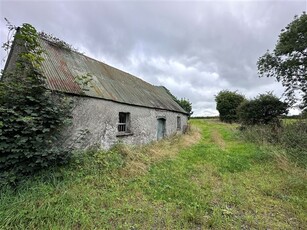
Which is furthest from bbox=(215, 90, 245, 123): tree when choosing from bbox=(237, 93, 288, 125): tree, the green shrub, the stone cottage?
the stone cottage

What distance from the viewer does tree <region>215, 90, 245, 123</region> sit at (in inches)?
1202

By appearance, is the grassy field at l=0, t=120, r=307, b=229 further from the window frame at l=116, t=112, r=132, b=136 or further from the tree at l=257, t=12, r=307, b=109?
the tree at l=257, t=12, r=307, b=109

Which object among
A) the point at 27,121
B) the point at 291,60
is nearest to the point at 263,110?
the point at 291,60

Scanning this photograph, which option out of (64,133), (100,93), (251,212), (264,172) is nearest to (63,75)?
(100,93)

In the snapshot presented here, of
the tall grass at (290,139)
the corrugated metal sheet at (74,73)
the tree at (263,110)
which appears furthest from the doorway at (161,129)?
the tree at (263,110)

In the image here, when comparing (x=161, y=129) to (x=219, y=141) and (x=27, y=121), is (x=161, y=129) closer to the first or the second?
(x=219, y=141)

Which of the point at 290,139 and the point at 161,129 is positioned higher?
the point at 161,129

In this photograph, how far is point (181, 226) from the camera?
3326mm

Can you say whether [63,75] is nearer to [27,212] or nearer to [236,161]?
[27,212]

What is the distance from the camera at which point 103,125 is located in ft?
23.4

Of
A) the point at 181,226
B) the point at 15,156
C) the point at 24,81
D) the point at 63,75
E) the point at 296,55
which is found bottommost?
the point at 181,226

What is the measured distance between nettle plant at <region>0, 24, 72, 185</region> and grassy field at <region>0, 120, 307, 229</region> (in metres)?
0.43

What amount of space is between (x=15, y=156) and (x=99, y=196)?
2263 mm

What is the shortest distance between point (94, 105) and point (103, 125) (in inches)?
35.3
